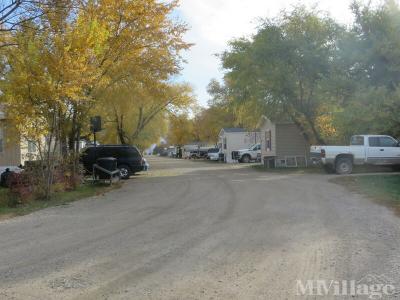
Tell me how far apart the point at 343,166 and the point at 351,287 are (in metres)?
17.5

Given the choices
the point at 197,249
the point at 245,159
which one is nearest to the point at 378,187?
the point at 197,249

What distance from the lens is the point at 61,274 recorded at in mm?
6219

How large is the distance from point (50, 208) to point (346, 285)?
9.99m

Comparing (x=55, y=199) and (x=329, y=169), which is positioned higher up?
(x=329, y=169)

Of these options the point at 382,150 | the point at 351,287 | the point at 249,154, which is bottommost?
the point at 351,287

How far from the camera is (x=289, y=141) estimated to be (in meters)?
31.5

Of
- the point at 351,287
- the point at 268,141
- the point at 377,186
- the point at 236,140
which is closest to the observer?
the point at 351,287

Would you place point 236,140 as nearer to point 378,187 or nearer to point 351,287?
point 378,187


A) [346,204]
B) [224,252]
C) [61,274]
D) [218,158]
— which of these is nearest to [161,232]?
[224,252]

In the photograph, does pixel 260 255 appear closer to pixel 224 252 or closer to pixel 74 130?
pixel 224 252

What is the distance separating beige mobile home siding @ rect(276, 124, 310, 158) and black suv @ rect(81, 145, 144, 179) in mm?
10944

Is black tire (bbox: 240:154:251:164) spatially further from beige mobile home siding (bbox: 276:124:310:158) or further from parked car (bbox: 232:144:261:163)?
beige mobile home siding (bbox: 276:124:310:158)

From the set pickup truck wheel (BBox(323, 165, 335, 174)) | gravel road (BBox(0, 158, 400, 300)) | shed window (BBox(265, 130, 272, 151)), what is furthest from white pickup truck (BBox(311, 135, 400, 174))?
shed window (BBox(265, 130, 272, 151))

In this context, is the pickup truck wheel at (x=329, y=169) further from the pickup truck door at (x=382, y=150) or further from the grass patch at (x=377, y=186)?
the grass patch at (x=377, y=186)
